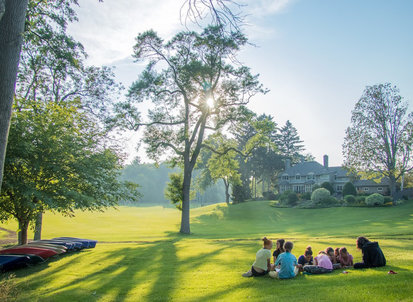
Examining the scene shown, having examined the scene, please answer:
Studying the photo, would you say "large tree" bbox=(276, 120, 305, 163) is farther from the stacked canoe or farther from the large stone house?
the stacked canoe

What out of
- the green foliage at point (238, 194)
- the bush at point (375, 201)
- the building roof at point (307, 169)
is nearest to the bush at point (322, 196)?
the bush at point (375, 201)

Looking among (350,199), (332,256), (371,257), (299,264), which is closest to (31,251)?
(299,264)

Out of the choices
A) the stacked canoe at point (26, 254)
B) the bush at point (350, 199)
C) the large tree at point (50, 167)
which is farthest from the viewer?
the bush at point (350, 199)

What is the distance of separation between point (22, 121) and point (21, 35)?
7.77 m

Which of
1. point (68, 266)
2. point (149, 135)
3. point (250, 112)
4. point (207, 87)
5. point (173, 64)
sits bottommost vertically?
point (68, 266)

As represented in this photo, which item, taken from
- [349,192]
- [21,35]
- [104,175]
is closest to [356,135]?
[349,192]

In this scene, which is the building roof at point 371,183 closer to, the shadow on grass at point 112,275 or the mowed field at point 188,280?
the mowed field at point 188,280

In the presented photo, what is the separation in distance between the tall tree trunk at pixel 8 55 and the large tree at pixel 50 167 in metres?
6.70

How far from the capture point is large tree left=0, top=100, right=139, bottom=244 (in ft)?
39.5

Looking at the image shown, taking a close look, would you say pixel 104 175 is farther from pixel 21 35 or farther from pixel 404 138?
pixel 404 138

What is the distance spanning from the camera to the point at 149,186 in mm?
132500

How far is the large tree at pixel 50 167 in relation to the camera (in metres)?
12.0

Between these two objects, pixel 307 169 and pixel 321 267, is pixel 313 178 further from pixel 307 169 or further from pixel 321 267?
pixel 321 267

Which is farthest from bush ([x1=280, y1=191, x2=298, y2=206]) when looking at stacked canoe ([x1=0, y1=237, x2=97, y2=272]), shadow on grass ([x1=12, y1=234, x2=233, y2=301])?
stacked canoe ([x1=0, y1=237, x2=97, y2=272])
